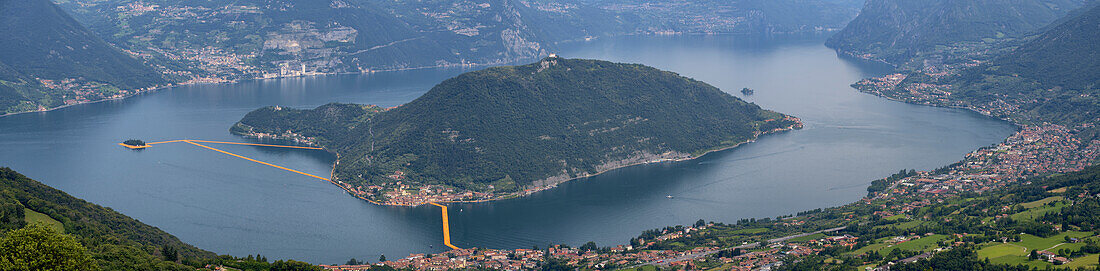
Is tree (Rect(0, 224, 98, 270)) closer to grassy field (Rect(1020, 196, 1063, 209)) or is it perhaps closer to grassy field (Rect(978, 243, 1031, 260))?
grassy field (Rect(978, 243, 1031, 260))

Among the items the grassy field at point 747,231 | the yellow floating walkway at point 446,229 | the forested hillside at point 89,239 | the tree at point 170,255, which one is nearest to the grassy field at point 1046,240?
the grassy field at point 747,231

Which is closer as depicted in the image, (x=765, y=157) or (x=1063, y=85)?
(x=765, y=157)

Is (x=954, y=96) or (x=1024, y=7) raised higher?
(x=1024, y=7)

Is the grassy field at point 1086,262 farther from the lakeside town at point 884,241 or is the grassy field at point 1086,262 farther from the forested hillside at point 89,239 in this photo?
the forested hillside at point 89,239

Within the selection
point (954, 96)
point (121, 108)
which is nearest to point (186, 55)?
point (121, 108)

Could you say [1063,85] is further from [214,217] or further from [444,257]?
[214,217]

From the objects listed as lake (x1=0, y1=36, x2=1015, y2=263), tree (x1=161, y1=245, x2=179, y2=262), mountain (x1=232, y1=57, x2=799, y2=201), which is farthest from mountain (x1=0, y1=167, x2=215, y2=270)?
mountain (x1=232, y1=57, x2=799, y2=201)
